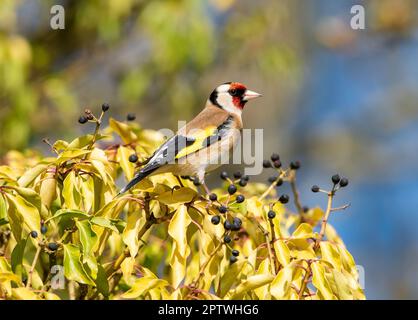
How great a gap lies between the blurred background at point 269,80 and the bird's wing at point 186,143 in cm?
175

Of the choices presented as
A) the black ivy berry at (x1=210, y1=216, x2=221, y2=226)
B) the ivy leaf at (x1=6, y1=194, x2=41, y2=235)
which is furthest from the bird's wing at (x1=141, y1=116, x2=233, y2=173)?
the ivy leaf at (x1=6, y1=194, x2=41, y2=235)

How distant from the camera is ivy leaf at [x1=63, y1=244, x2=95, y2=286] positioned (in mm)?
2635

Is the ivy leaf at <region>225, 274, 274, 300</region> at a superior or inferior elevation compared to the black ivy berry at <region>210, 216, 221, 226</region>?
inferior

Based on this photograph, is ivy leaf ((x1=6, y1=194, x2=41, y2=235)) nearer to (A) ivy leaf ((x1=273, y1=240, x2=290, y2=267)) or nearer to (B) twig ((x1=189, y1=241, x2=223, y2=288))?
(B) twig ((x1=189, y1=241, x2=223, y2=288))

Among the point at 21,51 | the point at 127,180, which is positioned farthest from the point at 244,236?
the point at 21,51

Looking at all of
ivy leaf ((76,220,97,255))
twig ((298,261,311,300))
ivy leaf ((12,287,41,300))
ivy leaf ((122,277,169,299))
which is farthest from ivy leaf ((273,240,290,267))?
ivy leaf ((12,287,41,300))

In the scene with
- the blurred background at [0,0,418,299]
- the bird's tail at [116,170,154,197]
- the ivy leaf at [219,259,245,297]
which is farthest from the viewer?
the blurred background at [0,0,418,299]

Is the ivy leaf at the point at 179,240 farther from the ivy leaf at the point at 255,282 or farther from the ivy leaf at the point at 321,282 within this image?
the ivy leaf at the point at 321,282

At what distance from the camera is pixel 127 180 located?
3.26m

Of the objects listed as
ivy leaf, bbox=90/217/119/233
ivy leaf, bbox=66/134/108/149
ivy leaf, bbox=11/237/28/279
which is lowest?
ivy leaf, bbox=11/237/28/279

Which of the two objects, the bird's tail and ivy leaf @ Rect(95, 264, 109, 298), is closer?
ivy leaf @ Rect(95, 264, 109, 298)

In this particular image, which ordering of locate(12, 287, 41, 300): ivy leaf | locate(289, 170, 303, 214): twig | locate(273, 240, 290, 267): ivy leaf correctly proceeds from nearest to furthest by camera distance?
locate(12, 287, 41, 300): ivy leaf, locate(273, 240, 290, 267): ivy leaf, locate(289, 170, 303, 214): twig

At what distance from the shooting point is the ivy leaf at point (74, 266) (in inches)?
104
